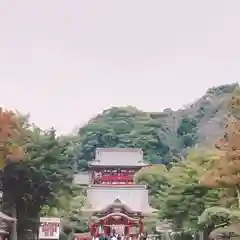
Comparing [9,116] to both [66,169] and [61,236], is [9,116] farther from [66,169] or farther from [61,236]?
[61,236]

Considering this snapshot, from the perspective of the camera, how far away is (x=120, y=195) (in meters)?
59.4

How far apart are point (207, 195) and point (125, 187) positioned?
33.9 m

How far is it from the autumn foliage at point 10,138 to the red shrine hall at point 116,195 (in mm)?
20092

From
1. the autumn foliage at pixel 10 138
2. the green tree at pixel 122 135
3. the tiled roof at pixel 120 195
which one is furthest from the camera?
the green tree at pixel 122 135

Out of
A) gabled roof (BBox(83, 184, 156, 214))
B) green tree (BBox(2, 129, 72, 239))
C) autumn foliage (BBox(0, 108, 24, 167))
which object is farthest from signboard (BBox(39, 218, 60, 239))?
gabled roof (BBox(83, 184, 156, 214))

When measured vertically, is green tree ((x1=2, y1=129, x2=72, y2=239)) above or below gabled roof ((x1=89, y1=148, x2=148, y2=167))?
below

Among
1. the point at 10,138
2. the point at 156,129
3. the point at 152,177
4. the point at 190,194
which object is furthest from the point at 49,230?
the point at 156,129

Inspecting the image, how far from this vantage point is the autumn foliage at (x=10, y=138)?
26328 millimetres

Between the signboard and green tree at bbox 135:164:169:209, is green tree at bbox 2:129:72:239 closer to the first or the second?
the signboard

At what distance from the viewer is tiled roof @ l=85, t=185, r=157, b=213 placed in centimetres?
5716

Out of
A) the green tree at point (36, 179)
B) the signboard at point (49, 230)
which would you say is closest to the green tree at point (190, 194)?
the signboard at point (49, 230)

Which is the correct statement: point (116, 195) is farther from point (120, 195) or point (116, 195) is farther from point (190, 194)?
point (190, 194)

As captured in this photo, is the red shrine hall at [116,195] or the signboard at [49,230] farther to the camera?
the red shrine hall at [116,195]

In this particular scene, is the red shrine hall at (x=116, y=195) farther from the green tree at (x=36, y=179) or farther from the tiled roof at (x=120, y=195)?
the green tree at (x=36, y=179)
